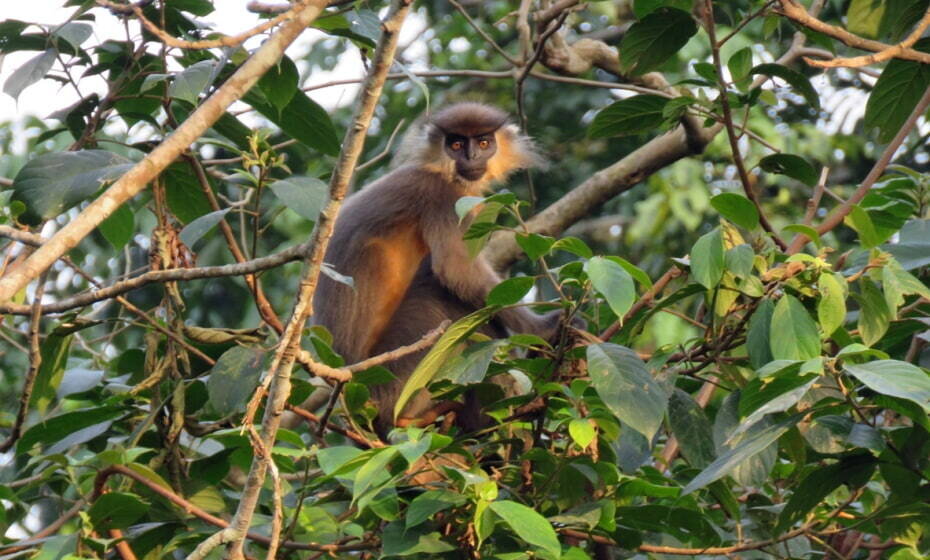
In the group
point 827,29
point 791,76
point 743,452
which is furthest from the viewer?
point 791,76

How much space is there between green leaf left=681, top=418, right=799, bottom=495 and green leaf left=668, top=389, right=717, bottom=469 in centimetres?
47

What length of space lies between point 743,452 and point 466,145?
377 centimetres

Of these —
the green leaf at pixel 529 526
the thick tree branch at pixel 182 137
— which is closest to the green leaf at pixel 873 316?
the green leaf at pixel 529 526

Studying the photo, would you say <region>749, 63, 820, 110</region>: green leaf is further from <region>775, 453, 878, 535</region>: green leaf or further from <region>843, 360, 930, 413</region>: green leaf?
<region>843, 360, 930, 413</region>: green leaf

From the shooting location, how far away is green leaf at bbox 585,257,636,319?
8.08 ft

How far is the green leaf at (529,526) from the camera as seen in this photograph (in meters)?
2.33

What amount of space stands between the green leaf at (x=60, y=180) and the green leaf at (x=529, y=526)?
57.4 inches

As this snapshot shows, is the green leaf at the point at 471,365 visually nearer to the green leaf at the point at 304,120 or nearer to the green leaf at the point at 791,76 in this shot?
the green leaf at the point at 304,120

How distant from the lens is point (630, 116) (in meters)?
3.66

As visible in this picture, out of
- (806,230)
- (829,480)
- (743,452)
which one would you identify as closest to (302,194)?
(806,230)

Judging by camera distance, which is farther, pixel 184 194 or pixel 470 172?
pixel 470 172

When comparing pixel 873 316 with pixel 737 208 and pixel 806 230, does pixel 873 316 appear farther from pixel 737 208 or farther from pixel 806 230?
pixel 737 208

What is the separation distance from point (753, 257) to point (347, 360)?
2.66 metres

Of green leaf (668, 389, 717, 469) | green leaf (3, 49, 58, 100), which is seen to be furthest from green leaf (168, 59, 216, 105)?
green leaf (668, 389, 717, 469)
